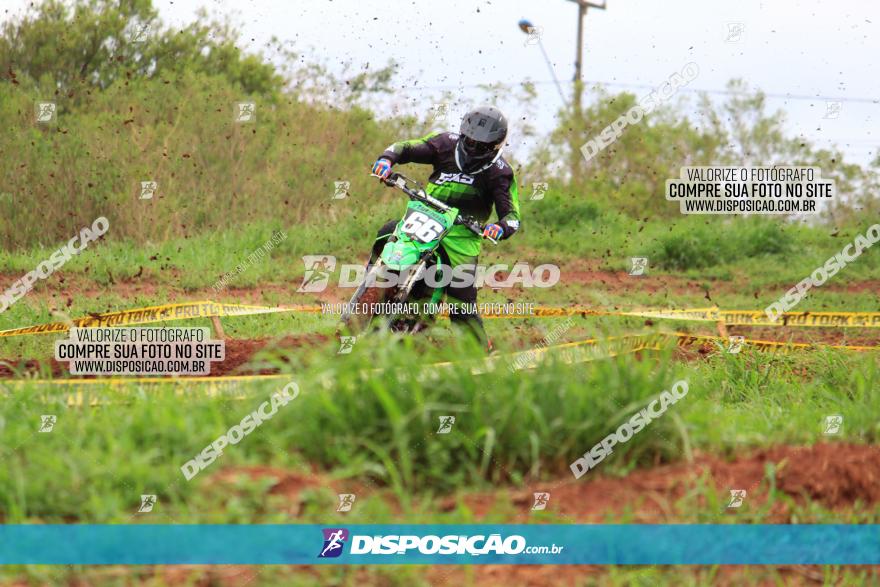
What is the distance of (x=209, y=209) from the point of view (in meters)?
15.2

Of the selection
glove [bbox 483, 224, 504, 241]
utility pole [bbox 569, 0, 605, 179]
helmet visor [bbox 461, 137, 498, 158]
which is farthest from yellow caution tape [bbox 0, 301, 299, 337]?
utility pole [bbox 569, 0, 605, 179]

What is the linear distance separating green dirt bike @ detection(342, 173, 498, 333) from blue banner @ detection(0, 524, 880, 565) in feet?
10.3

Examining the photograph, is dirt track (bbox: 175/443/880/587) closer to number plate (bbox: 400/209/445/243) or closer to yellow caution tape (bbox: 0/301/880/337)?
number plate (bbox: 400/209/445/243)

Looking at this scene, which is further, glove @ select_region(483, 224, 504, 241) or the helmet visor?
the helmet visor

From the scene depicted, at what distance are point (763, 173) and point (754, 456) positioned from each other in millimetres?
11832

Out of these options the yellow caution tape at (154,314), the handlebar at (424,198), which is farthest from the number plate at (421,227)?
the yellow caution tape at (154,314)

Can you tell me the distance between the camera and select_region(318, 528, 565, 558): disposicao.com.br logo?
3281 millimetres

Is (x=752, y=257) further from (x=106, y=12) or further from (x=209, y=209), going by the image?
(x=106, y=12)

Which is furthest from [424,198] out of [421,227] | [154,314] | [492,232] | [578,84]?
[578,84]

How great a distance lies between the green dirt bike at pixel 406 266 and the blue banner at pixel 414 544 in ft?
10.3

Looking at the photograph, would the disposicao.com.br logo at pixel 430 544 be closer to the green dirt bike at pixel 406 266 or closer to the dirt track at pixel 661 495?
the dirt track at pixel 661 495

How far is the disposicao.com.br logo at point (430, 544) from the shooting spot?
3.28 m

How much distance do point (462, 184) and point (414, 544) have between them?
4.66 m

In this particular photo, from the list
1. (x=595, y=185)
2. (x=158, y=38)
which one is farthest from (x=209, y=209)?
(x=595, y=185)
